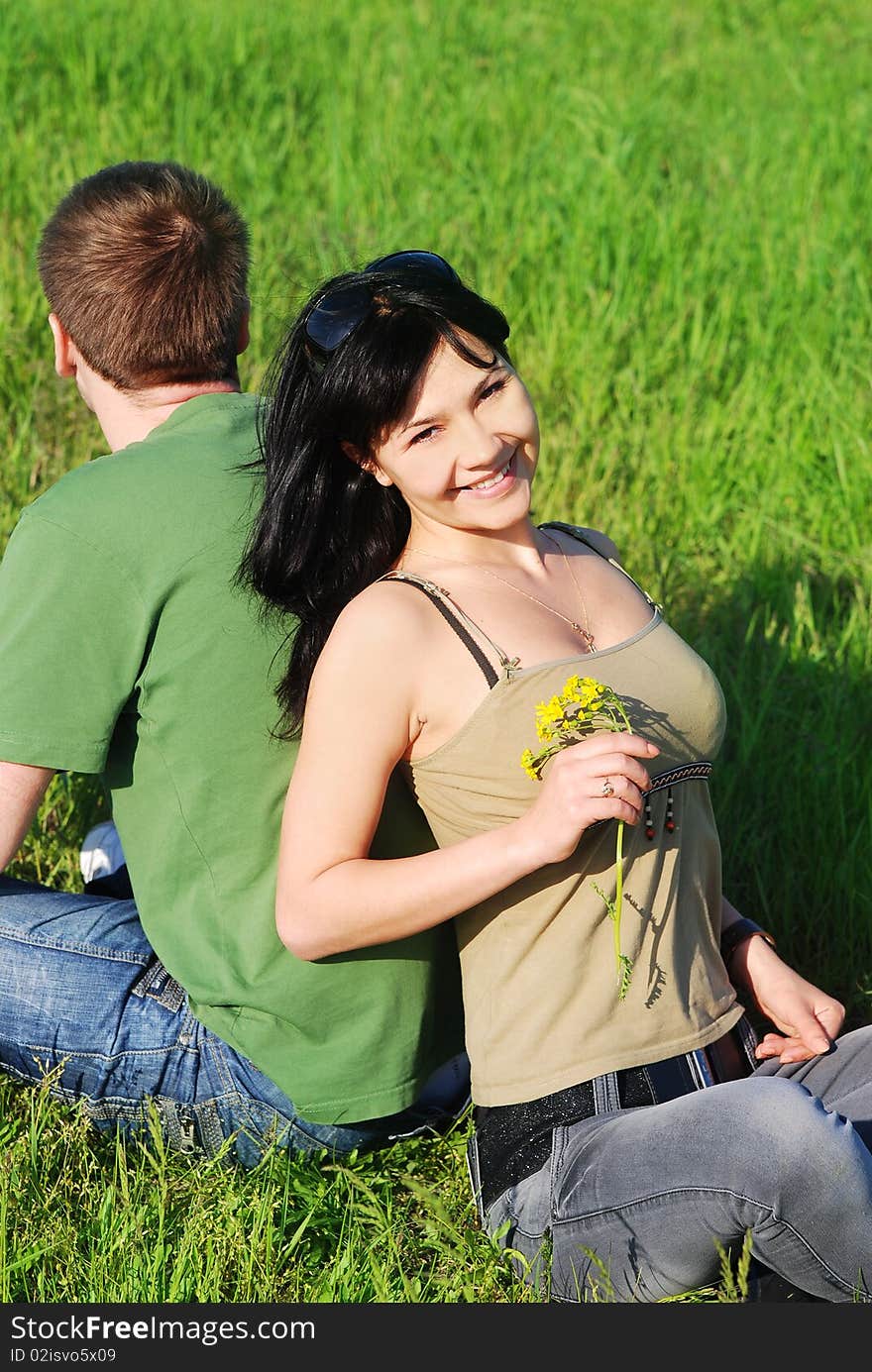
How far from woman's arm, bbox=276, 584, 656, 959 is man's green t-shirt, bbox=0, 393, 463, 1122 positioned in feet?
0.54

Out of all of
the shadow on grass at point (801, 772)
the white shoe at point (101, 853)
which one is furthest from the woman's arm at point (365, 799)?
the shadow on grass at point (801, 772)

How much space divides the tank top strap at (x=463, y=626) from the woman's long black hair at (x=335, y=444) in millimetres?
111

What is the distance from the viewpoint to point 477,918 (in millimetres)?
1892

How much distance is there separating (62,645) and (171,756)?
0.21m

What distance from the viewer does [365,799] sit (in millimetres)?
1769

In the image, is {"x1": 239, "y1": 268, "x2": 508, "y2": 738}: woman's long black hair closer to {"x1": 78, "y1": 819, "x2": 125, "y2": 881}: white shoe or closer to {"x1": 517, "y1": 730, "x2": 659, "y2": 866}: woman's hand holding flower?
{"x1": 517, "y1": 730, "x2": 659, "y2": 866}: woman's hand holding flower

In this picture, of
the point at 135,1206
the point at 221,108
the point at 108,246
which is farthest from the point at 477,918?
the point at 221,108

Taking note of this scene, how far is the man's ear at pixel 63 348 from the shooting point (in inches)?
82.7

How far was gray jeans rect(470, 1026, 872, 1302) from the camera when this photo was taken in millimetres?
1635

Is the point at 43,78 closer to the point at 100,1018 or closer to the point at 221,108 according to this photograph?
the point at 221,108

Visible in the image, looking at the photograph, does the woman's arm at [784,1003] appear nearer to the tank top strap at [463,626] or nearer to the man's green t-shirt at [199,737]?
the man's green t-shirt at [199,737]

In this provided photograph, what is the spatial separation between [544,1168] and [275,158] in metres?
4.29

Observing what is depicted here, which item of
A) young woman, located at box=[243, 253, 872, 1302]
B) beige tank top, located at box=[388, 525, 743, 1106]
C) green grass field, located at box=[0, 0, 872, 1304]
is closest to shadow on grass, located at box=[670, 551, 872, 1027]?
green grass field, located at box=[0, 0, 872, 1304]

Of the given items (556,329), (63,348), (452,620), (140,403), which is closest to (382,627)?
(452,620)
